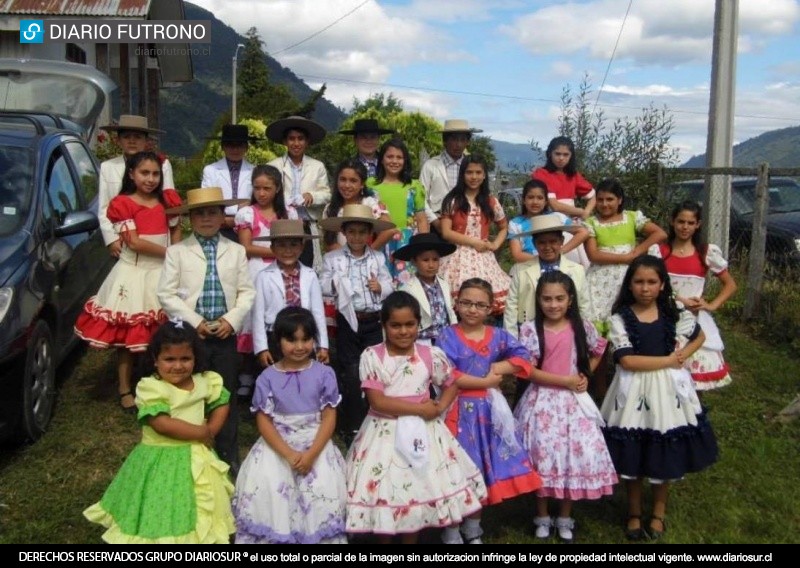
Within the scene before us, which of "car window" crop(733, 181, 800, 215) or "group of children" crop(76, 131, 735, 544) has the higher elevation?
"car window" crop(733, 181, 800, 215)

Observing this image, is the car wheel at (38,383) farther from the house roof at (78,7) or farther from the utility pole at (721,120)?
the house roof at (78,7)

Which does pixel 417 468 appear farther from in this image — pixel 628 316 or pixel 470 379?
pixel 628 316

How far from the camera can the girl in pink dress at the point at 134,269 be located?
5.09 meters

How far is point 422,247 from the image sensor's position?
458cm

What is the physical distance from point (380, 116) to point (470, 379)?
41.1 feet

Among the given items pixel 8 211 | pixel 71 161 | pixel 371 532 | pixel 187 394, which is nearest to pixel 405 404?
pixel 371 532

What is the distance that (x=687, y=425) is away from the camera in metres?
3.99

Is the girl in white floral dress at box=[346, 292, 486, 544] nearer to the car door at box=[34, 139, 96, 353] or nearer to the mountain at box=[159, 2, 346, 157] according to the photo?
the car door at box=[34, 139, 96, 353]

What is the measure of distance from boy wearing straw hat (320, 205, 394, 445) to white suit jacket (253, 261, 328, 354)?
275 millimetres

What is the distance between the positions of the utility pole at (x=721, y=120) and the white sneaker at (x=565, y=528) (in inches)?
202

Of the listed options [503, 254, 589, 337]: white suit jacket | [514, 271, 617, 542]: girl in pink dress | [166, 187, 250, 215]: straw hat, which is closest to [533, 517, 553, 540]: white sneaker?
[514, 271, 617, 542]: girl in pink dress

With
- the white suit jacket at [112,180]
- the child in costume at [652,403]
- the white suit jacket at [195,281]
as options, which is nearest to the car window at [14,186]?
the white suit jacket at [112,180]

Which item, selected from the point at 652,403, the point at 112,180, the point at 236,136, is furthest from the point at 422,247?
the point at 112,180

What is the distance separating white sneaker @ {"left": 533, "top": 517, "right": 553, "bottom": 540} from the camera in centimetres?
402
